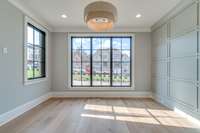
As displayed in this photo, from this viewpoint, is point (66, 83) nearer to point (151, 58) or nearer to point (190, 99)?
point (151, 58)

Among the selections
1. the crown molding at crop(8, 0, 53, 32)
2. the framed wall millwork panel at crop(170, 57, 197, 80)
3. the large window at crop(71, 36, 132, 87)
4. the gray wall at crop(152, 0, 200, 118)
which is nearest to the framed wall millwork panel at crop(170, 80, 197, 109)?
the gray wall at crop(152, 0, 200, 118)

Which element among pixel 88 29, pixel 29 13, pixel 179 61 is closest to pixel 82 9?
pixel 29 13

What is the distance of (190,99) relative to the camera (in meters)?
3.69

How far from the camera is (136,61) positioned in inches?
255

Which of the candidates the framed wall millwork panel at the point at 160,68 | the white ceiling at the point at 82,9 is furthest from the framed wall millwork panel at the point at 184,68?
the white ceiling at the point at 82,9

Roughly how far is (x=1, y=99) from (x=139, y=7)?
3636 millimetres

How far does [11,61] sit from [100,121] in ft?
7.35

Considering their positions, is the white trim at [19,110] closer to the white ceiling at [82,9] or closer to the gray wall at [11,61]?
the gray wall at [11,61]

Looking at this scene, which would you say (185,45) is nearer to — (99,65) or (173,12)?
(173,12)

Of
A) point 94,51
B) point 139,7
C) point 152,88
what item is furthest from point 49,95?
point 139,7

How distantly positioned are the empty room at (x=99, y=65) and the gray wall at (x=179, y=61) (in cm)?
2

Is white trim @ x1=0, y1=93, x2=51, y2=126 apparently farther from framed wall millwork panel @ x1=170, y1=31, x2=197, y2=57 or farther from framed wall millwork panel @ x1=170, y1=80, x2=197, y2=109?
framed wall millwork panel @ x1=170, y1=31, x2=197, y2=57

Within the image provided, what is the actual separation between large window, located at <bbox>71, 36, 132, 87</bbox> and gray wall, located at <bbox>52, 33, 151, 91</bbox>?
0.89 feet

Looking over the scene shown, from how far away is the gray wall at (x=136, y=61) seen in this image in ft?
21.2
